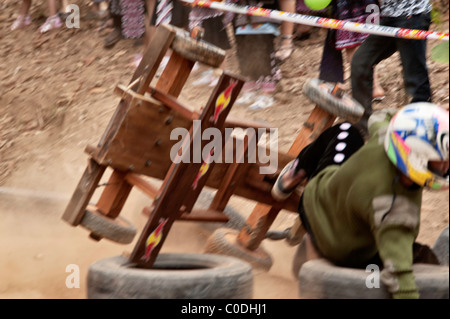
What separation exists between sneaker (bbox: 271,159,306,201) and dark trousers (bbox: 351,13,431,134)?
4.62 feet

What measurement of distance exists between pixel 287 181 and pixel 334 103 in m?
0.49

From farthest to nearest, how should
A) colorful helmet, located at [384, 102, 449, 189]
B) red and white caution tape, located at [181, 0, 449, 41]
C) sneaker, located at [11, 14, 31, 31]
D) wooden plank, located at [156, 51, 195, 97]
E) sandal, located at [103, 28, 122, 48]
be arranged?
1. sneaker, located at [11, 14, 31, 31]
2. sandal, located at [103, 28, 122, 48]
3. red and white caution tape, located at [181, 0, 449, 41]
4. wooden plank, located at [156, 51, 195, 97]
5. colorful helmet, located at [384, 102, 449, 189]

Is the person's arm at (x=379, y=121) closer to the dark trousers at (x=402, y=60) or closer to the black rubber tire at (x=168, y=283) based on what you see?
the black rubber tire at (x=168, y=283)

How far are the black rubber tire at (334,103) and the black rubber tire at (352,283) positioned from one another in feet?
3.41

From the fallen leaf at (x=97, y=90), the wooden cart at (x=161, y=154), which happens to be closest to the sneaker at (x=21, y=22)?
the fallen leaf at (x=97, y=90)

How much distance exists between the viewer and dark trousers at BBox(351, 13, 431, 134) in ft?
15.6

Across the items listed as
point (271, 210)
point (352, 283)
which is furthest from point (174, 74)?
point (352, 283)

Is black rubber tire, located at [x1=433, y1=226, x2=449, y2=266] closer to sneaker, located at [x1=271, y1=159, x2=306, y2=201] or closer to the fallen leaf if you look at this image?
sneaker, located at [x1=271, y1=159, x2=306, y2=201]

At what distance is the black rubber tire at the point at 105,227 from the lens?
3.48m

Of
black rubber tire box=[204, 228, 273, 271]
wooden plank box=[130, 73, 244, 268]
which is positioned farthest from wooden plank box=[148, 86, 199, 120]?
black rubber tire box=[204, 228, 273, 271]
